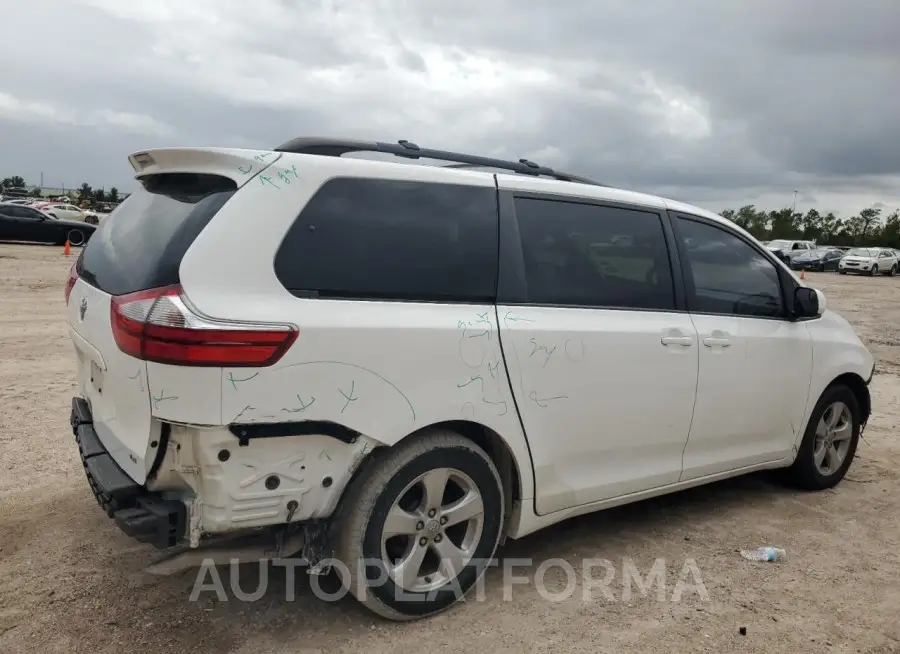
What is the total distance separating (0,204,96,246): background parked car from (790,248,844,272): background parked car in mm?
35022

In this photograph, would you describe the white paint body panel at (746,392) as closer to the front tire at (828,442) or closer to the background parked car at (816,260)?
the front tire at (828,442)

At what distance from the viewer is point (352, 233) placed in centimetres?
277

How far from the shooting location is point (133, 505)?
2668 mm

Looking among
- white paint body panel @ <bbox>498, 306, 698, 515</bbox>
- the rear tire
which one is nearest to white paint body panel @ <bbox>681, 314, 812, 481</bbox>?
white paint body panel @ <bbox>498, 306, 698, 515</bbox>

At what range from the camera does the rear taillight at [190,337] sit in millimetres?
2396

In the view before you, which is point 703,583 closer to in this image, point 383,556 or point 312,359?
point 383,556

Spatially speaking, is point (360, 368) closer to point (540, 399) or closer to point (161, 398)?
point (161, 398)

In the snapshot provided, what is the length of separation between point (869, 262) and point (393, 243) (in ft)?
137

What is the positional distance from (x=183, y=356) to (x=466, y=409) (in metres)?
1.12

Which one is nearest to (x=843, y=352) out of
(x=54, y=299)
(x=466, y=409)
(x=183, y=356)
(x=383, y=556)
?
(x=466, y=409)

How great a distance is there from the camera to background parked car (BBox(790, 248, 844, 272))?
40156mm

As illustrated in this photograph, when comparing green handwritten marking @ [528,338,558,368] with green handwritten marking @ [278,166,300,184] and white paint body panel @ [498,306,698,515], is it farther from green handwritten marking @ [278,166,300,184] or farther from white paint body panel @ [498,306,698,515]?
green handwritten marking @ [278,166,300,184]

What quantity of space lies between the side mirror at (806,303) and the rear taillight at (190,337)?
10.8 ft

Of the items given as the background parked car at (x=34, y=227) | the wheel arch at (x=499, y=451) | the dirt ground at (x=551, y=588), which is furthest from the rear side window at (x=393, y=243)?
the background parked car at (x=34, y=227)
